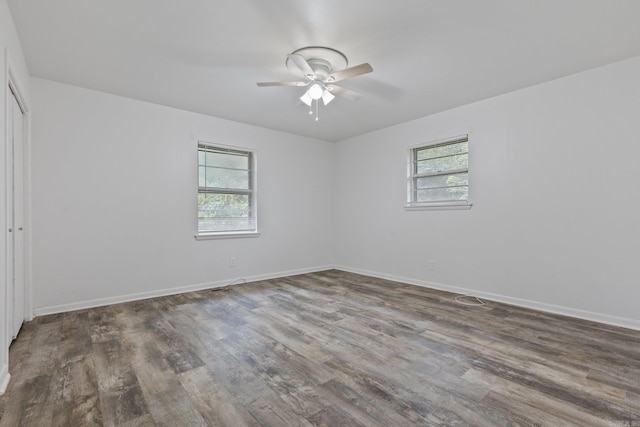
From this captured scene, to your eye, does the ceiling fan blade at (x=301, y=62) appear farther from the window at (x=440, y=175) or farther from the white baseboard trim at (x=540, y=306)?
the white baseboard trim at (x=540, y=306)

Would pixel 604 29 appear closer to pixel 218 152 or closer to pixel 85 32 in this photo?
pixel 85 32

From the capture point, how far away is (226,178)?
4621mm

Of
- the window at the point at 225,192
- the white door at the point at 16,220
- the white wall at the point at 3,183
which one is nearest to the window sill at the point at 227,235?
→ the window at the point at 225,192

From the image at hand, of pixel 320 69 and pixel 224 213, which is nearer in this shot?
pixel 320 69

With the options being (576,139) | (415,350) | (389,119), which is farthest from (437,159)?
(415,350)

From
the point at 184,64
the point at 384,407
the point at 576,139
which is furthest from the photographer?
the point at 576,139

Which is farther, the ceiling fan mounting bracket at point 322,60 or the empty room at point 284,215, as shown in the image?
the ceiling fan mounting bracket at point 322,60

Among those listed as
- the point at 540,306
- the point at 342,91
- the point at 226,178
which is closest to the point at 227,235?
the point at 226,178

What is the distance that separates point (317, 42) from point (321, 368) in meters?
2.48

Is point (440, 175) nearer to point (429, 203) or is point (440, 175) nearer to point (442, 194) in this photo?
point (442, 194)

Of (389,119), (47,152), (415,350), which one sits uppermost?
(389,119)

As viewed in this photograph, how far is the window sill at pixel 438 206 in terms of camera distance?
3.98 m

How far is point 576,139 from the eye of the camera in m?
3.09

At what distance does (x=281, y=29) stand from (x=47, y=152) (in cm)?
284
